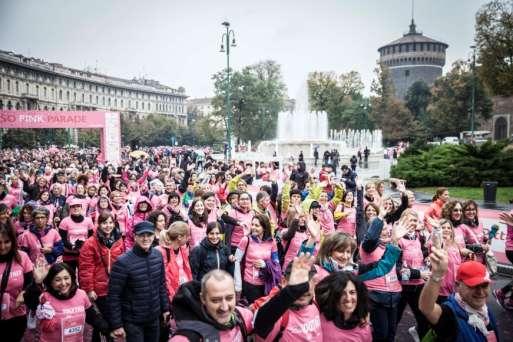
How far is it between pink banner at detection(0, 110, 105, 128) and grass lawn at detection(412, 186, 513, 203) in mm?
19624

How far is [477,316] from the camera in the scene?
2740 mm

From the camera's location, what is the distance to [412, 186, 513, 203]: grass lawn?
55.5ft

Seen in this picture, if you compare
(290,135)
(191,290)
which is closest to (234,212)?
(191,290)

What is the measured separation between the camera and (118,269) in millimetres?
3760

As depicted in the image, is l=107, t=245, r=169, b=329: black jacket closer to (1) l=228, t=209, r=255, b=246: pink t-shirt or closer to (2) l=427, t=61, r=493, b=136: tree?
(1) l=228, t=209, r=255, b=246: pink t-shirt

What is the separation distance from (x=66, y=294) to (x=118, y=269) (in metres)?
0.51

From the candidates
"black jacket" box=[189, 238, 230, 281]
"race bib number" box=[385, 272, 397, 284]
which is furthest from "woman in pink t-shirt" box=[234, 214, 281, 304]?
"race bib number" box=[385, 272, 397, 284]

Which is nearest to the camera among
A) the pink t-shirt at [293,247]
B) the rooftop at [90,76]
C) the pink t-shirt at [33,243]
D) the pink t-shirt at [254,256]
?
the pink t-shirt at [254,256]

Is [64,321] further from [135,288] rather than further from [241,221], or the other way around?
[241,221]

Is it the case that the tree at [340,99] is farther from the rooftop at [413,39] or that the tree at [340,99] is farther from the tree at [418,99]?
the rooftop at [413,39]

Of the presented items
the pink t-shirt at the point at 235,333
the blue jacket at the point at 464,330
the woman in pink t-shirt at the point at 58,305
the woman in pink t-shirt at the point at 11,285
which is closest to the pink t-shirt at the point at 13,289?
the woman in pink t-shirt at the point at 11,285

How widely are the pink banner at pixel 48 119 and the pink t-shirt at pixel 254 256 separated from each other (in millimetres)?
23837

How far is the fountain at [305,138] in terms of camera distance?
40.4 meters

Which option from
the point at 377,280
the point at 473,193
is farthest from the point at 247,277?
the point at 473,193
